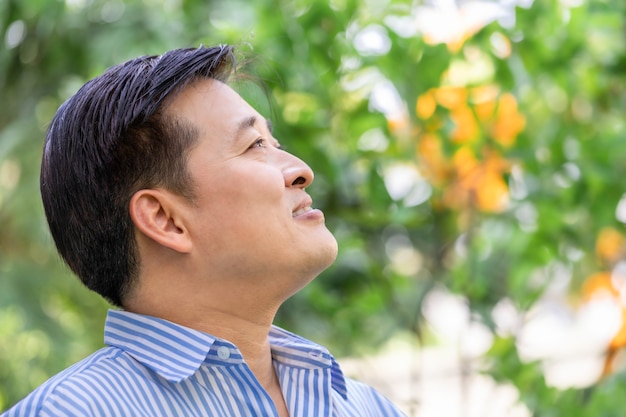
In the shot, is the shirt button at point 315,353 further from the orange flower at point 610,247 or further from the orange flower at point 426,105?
the orange flower at point 610,247

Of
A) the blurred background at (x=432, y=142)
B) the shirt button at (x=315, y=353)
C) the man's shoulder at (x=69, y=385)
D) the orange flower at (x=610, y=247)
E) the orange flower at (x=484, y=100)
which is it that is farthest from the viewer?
the orange flower at (x=610, y=247)

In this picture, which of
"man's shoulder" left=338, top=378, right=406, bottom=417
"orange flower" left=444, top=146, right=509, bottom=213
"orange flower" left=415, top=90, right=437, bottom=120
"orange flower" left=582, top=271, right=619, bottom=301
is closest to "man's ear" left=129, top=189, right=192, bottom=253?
"man's shoulder" left=338, top=378, right=406, bottom=417

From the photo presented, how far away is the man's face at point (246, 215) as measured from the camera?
0.93m

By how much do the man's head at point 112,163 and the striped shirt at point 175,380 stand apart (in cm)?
7

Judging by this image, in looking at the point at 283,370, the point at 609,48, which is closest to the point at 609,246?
the point at 609,48

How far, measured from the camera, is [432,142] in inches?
68.4

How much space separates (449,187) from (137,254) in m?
0.94

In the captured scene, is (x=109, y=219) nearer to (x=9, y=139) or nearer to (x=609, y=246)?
(x=9, y=139)

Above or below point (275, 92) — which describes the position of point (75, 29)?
above

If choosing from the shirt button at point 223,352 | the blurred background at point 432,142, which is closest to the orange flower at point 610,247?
the blurred background at point 432,142

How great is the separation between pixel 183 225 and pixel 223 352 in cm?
15

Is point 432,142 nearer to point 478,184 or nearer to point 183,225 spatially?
point 478,184

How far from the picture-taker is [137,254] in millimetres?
953

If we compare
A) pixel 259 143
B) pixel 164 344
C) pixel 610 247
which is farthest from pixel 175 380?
pixel 610 247
